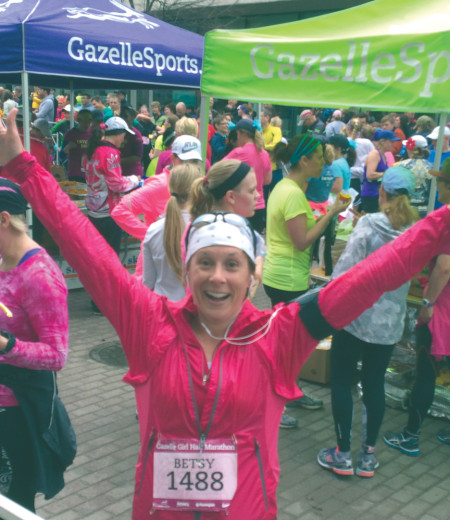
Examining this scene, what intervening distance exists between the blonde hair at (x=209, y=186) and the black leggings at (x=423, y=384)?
2016 millimetres

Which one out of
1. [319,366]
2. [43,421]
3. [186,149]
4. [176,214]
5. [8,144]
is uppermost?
[8,144]

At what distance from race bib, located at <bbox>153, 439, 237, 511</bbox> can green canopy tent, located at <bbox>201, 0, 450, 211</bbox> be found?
270 centimetres

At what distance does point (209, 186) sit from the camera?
137 inches

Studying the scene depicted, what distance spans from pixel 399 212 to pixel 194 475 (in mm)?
2568

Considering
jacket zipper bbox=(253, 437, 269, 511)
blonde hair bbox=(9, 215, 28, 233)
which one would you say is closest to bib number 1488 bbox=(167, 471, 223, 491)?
jacket zipper bbox=(253, 437, 269, 511)

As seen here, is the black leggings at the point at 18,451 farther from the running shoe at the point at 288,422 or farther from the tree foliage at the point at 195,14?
the tree foliage at the point at 195,14

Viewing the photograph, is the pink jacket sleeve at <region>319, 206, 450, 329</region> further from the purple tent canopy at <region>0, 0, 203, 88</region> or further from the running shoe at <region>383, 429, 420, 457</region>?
the purple tent canopy at <region>0, 0, 203, 88</region>

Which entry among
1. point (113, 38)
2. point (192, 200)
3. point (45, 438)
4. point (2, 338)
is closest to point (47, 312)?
point (2, 338)

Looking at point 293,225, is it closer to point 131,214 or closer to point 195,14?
point 131,214

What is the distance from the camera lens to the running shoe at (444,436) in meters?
4.87

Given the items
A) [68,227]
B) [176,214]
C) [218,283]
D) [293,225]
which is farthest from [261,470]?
[293,225]

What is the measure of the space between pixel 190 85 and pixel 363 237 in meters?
4.97

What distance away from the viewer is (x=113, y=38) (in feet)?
24.3

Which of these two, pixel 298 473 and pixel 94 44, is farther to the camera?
pixel 94 44
